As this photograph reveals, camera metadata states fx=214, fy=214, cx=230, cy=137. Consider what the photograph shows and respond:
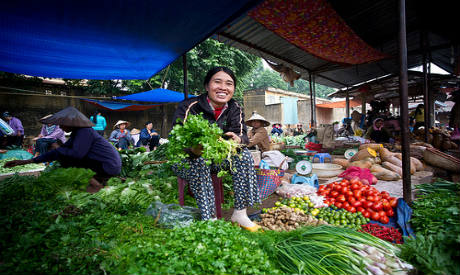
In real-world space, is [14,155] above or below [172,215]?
above

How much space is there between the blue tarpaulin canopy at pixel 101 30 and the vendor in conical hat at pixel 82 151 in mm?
1061

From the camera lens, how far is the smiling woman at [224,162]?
7.09ft

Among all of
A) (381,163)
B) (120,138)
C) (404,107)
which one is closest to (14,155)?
(120,138)

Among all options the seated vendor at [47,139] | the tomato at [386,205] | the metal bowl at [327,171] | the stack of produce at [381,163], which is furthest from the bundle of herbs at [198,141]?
the seated vendor at [47,139]

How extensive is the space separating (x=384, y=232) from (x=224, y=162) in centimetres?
178

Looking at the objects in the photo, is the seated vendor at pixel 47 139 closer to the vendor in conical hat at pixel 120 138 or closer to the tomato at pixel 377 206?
the vendor in conical hat at pixel 120 138

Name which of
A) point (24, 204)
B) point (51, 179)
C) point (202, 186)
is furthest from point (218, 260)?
point (51, 179)

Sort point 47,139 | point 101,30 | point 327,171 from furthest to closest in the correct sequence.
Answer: point 47,139, point 327,171, point 101,30

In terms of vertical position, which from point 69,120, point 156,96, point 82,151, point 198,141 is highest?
point 156,96

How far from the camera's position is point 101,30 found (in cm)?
300

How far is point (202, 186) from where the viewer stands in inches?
84.2

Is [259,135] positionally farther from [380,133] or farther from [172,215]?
[380,133]

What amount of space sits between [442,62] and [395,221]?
37.8 feet

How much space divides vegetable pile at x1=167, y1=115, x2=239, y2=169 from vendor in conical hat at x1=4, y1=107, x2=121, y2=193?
1904mm
